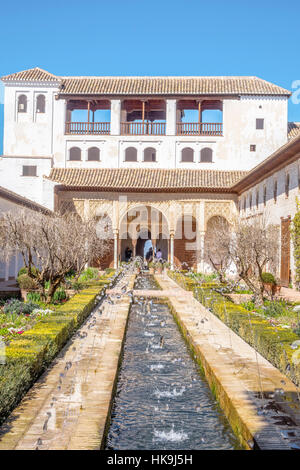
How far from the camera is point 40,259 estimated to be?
42.7ft

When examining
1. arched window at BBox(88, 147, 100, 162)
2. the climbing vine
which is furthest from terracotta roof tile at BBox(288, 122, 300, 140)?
the climbing vine

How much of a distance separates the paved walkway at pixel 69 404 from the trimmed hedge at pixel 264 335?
1.99 metres

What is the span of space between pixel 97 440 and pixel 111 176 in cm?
2553

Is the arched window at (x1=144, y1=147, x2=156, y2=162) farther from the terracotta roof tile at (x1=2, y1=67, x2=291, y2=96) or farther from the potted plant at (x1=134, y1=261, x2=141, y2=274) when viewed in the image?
the potted plant at (x1=134, y1=261, x2=141, y2=274)

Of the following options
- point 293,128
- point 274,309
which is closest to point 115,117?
point 293,128

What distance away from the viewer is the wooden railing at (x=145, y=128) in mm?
30141

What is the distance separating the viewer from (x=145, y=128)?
30297 millimetres

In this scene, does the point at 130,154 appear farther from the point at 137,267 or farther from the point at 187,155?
the point at 137,267

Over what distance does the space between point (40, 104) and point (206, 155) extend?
31.8 feet

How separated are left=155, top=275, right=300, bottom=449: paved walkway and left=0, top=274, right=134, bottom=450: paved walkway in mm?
1182

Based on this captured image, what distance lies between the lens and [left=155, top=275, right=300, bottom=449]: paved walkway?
14.2 feet

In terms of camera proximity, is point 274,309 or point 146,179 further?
point 146,179
